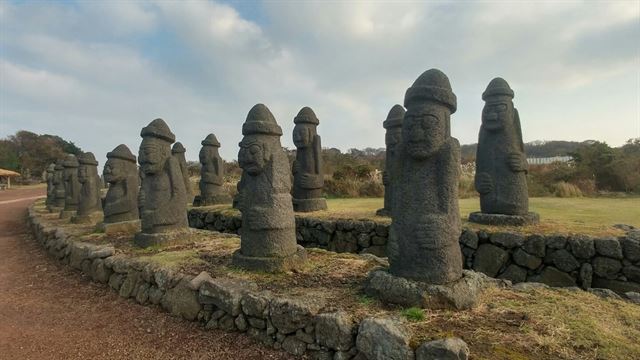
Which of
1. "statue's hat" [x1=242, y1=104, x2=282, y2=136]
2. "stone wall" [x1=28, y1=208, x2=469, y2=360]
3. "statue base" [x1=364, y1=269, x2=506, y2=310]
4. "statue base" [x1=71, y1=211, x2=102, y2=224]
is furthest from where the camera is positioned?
"statue base" [x1=71, y1=211, x2=102, y2=224]

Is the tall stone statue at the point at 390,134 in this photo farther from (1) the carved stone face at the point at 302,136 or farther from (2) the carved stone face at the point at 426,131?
(2) the carved stone face at the point at 426,131

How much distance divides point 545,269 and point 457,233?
3.66 m

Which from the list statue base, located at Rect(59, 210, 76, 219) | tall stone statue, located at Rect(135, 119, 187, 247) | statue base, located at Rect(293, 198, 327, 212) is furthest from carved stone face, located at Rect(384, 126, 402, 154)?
statue base, located at Rect(59, 210, 76, 219)

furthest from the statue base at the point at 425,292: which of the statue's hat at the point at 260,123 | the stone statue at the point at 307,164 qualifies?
the stone statue at the point at 307,164

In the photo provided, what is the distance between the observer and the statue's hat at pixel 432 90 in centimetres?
390

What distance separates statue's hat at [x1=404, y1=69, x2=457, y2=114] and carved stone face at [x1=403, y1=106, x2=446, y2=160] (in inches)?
3.7

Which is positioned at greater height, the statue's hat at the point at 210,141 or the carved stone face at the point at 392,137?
the statue's hat at the point at 210,141

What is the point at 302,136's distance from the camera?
37.5ft

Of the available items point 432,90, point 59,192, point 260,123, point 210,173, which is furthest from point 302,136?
point 59,192

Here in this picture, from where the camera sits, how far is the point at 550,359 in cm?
288

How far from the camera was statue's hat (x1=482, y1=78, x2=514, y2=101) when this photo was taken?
25.7 ft

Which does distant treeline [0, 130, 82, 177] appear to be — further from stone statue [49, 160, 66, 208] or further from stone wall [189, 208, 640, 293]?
stone wall [189, 208, 640, 293]

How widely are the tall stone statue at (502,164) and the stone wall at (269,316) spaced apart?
5.18 metres

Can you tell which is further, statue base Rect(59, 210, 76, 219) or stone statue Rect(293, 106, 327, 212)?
statue base Rect(59, 210, 76, 219)
